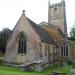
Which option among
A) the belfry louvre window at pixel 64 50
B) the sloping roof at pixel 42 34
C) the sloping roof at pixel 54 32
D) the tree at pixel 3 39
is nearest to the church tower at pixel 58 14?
the tree at pixel 3 39

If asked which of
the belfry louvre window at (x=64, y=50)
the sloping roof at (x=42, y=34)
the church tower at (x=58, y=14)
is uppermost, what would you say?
the church tower at (x=58, y=14)

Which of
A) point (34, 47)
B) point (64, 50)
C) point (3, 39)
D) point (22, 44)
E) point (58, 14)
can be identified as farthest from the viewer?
point (58, 14)

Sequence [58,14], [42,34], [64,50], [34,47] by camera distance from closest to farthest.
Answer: [34,47]
[42,34]
[64,50]
[58,14]

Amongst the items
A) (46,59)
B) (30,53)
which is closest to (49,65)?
(46,59)

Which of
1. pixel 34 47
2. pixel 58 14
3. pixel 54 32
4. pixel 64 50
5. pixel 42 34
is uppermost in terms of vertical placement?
pixel 58 14

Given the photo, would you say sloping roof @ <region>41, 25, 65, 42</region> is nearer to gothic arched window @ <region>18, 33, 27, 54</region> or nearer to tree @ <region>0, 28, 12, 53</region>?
gothic arched window @ <region>18, 33, 27, 54</region>

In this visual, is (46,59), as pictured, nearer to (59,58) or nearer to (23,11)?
(59,58)

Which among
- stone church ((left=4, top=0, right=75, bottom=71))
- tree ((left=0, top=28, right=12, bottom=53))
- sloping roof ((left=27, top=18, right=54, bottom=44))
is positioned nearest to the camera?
stone church ((left=4, top=0, right=75, bottom=71))

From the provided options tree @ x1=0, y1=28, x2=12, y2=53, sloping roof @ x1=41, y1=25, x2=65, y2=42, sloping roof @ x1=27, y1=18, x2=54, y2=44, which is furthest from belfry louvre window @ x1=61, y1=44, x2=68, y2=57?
tree @ x1=0, y1=28, x2=12, y2=53

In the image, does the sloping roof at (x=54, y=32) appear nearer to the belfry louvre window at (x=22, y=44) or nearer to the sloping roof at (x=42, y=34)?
the sloping roof at (x=42, y=34)

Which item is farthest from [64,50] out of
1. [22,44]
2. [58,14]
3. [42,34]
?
[58,14]

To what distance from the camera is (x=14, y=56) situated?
40.0 m

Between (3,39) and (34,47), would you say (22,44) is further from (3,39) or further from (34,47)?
(3,39)

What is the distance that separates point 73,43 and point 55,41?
17.7ft
